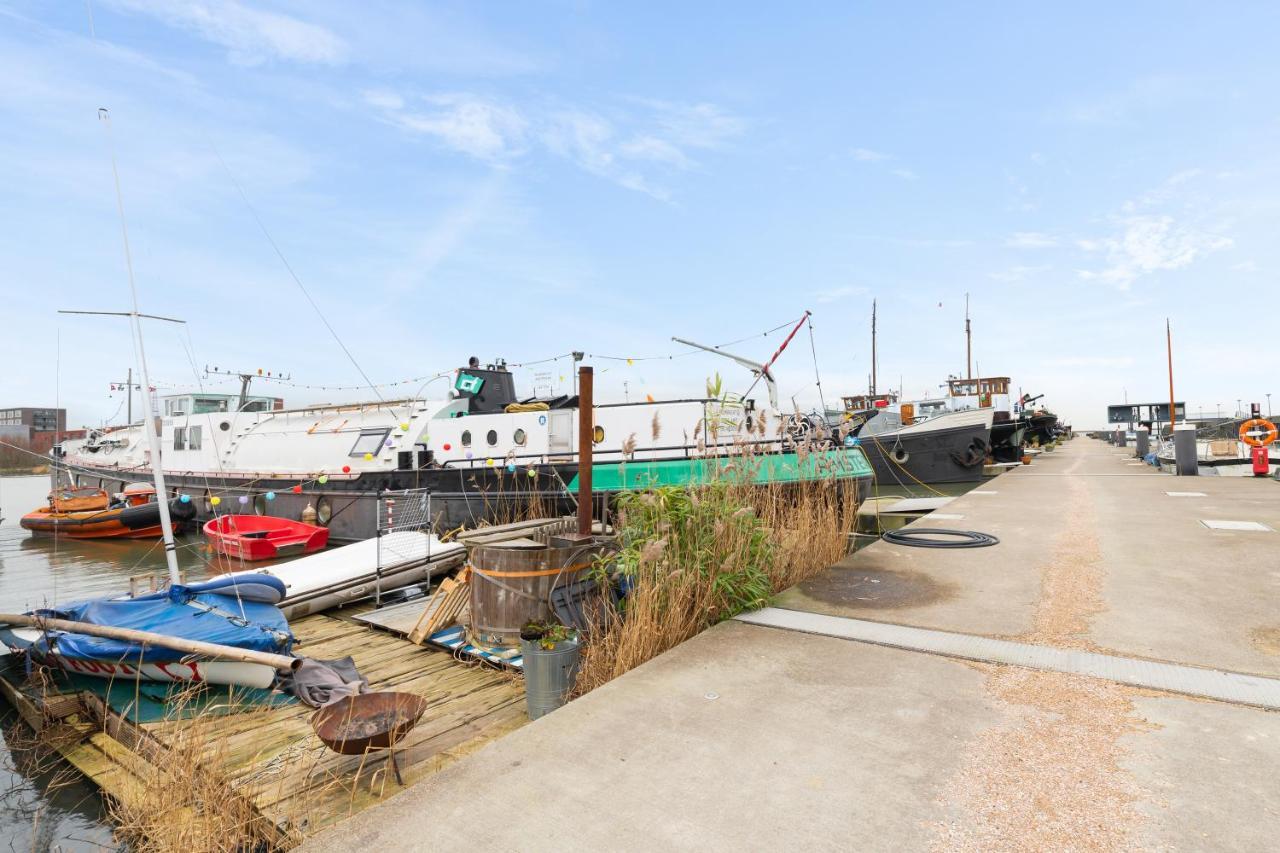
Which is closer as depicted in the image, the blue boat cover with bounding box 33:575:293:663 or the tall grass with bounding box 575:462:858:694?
the tall grass with bounding box 575:462:858:694

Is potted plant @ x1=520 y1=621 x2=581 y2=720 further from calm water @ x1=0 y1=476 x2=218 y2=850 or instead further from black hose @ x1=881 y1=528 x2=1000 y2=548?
black hose @ x1=881 y1=528 x2=1000 y2=548

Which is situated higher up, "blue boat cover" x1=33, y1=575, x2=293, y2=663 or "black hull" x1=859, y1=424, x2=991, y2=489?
"black hull" x1=859, y1=424, x2=991, y2=489

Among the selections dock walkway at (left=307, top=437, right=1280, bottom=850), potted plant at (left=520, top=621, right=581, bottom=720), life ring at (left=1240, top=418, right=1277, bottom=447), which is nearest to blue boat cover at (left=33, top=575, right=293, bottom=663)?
potted plant at (left=520, top=621, right=581, bottom=720)

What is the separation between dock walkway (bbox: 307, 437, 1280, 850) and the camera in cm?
206

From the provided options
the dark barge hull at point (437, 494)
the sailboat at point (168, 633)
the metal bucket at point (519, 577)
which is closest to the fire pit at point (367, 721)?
the sailboat at point (168, 633)

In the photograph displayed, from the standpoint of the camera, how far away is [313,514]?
15688mm

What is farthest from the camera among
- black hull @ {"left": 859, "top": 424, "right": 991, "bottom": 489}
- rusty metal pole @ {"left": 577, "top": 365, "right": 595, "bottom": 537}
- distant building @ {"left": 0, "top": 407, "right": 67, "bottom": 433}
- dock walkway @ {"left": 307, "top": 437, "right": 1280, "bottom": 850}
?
distant building @ {"left": 0, "top": 407, "right": 67, "bottom": 433}

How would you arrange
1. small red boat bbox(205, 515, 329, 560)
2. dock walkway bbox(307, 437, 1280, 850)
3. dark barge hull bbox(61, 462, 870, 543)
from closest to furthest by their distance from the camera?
dock walkway bbox(307, 437, 1280, 850) < dark barge hull bbox(61, 462, 870, 543) < small red boat bbox(205, 515, 329, 560)

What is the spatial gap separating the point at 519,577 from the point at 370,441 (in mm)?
12642

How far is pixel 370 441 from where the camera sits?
642 inches

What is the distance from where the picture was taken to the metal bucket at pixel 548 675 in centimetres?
394

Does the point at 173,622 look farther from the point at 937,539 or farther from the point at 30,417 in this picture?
the point at 30,417

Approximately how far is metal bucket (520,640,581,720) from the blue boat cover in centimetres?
276

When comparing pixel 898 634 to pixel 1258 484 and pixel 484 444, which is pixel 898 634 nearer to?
pixel 484 444
